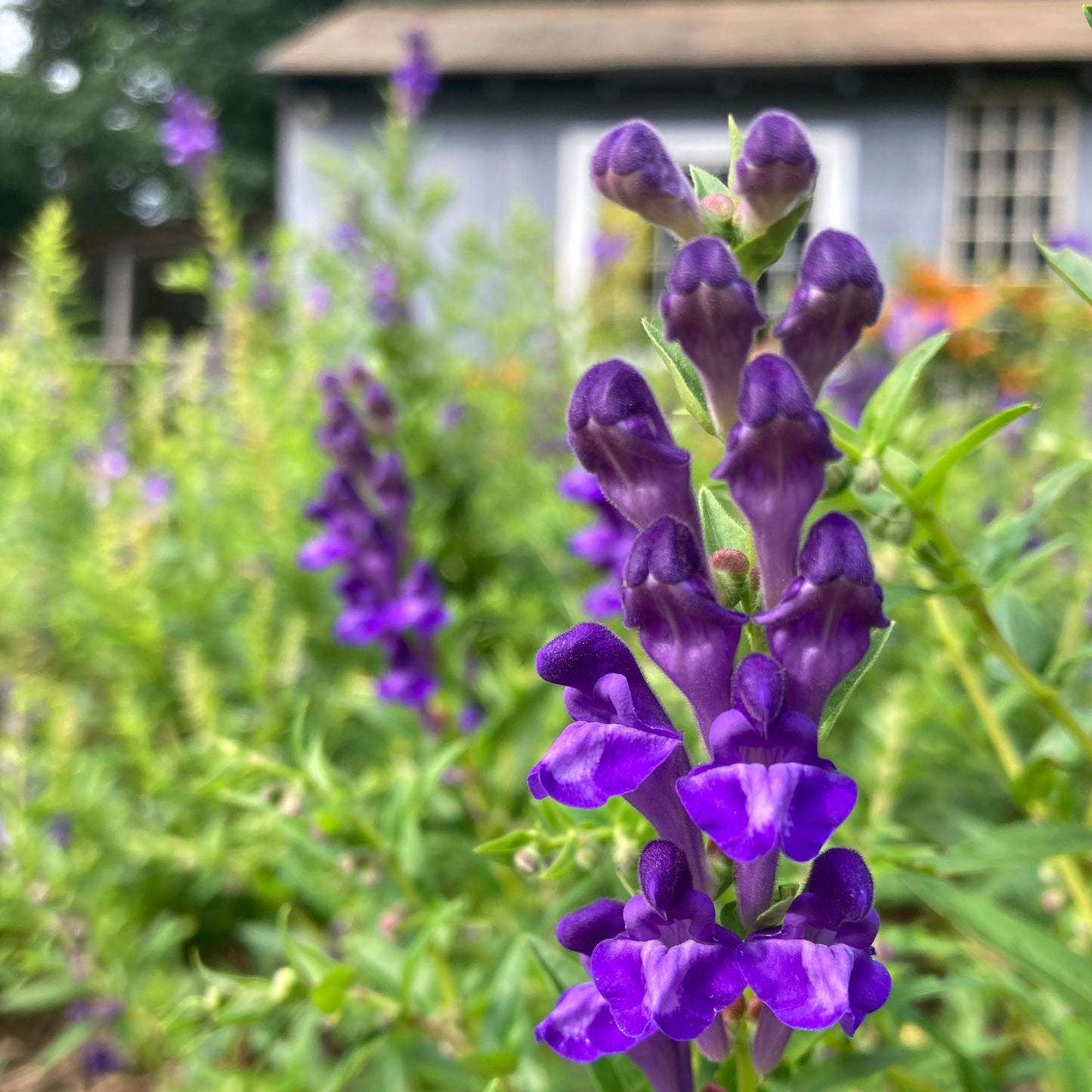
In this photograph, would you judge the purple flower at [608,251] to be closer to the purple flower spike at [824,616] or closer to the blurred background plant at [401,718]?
the blurred background plant at [401,718]

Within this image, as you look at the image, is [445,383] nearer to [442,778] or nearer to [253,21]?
[442,778]

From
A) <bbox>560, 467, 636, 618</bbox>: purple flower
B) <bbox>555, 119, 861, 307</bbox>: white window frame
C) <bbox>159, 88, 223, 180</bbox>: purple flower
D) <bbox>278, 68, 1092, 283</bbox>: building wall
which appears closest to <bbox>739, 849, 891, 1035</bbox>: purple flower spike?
<bbox>560, 467, 636, 618</bbox>: purple flower

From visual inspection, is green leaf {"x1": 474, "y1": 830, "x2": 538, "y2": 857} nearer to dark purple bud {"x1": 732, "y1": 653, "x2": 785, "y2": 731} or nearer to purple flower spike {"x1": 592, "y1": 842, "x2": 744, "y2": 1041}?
purple flower spike {"x1": 592, "y1": 842, "x2": 744, "y2": 1041}

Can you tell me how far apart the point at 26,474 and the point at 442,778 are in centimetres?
225

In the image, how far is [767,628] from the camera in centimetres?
85

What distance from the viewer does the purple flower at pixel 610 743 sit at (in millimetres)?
778

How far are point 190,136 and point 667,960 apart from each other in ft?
14.0

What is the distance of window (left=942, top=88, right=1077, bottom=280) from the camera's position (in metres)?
13.2

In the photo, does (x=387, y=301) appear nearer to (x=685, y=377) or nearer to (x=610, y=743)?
(x=685, y=377)

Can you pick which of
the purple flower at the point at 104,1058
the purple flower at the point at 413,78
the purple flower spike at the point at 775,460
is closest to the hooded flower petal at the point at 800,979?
the purple flower spike at the point at 775,460

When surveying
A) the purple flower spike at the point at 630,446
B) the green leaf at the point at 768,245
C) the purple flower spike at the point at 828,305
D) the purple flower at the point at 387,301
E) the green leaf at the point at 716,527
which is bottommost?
the green leaf at the point at 716,527

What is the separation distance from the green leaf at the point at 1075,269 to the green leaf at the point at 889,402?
0.14m

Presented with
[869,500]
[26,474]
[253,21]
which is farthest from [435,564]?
[253,21]

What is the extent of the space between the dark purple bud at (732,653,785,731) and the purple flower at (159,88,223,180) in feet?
13.3
